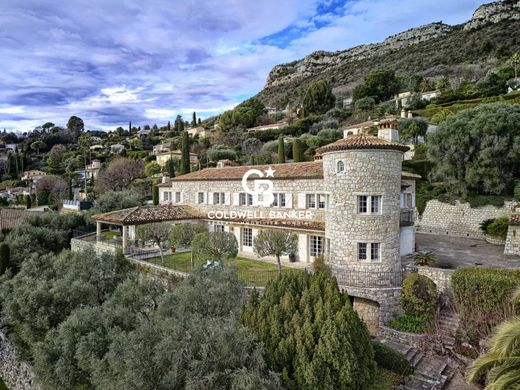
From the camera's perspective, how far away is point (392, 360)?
13766 millimetres

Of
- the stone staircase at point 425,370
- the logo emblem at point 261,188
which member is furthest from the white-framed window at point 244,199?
the stone staircase at point 425,370

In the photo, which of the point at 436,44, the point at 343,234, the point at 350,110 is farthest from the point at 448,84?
the point at 343,234

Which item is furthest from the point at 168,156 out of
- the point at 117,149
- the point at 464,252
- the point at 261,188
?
the point at 464,252

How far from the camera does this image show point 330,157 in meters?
19.3

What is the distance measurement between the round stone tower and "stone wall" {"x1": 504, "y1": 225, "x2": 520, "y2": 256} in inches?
421

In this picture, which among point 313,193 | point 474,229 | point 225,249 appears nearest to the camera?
point 225,249

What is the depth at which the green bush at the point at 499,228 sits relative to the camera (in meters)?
27.0

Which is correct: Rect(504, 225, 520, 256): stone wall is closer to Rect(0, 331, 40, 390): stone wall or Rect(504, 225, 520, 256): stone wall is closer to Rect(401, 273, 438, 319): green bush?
Rect(401, 273, 438, 319): green bush

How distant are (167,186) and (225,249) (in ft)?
54.0

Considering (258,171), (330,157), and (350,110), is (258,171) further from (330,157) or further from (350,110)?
(350,110)

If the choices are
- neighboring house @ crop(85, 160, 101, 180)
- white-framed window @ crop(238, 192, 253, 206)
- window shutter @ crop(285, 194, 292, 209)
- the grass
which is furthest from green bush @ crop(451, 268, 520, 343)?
neighboring house @ crop(85, 160, 101, 180)

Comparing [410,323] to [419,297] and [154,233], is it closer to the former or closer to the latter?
[419,297]

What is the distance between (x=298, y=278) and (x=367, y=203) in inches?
269

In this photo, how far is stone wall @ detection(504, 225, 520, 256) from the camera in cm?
2400
